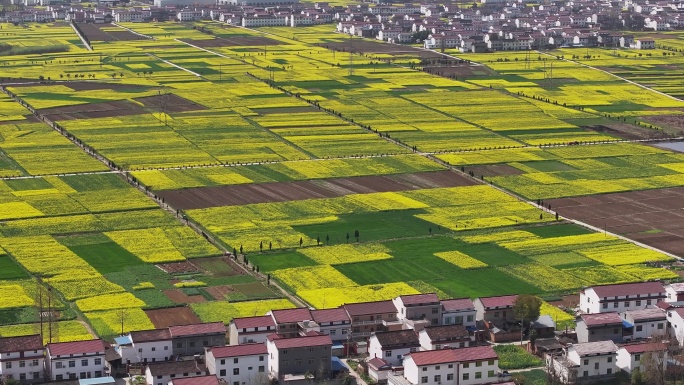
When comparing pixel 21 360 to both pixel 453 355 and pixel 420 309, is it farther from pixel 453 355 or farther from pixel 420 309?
pixel 420 309

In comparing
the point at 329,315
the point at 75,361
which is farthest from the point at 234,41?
the point at 75,361

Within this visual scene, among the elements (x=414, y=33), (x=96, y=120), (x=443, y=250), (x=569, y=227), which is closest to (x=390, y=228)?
(x=443, y=250)

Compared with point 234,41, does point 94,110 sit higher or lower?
lower

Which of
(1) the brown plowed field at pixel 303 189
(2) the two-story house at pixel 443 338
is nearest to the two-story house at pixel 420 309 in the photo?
(2) the two-story house at pixel 443 338

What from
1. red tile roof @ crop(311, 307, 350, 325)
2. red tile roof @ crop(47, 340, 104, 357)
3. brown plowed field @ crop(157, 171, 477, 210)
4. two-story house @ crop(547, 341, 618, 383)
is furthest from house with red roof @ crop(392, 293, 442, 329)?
brown plowed field @ crop(157, 171, 477, 210)

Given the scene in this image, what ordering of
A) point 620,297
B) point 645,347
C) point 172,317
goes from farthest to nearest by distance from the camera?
point 172,317, point 620,297, point 645,347

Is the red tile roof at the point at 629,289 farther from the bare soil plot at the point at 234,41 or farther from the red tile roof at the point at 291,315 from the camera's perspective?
the bare soil plot at the point at 234,41
